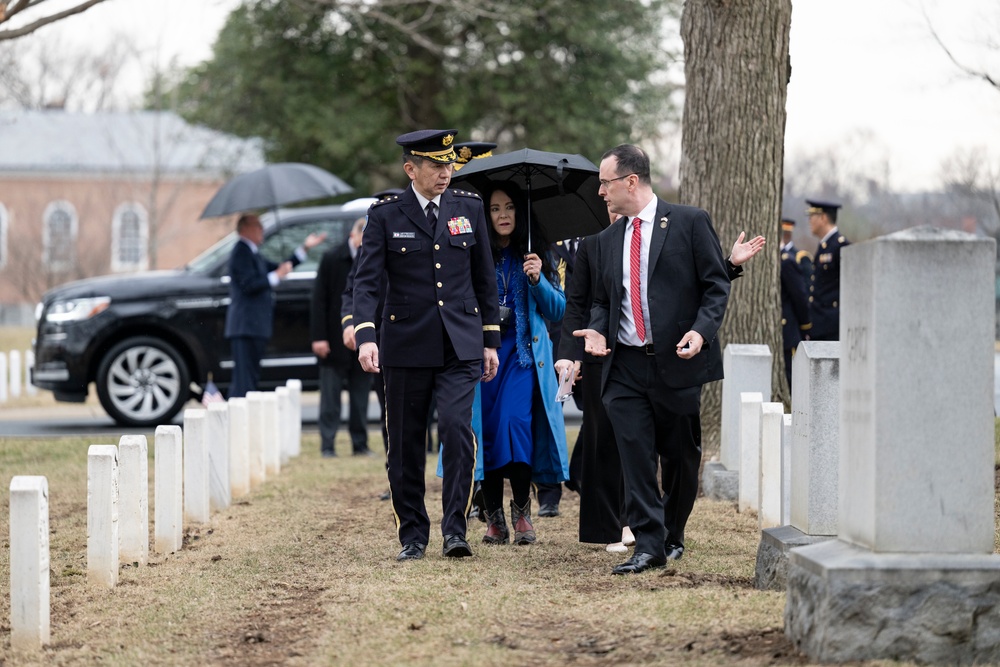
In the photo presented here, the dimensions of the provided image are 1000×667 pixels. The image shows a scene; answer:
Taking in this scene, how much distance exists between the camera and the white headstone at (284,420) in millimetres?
12047

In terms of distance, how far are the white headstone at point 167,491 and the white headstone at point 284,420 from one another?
14.2ft

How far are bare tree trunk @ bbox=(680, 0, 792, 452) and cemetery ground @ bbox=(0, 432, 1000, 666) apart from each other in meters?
2.02

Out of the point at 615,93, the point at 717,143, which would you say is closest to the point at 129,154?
the point at 615,93

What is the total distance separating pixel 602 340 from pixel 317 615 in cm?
181

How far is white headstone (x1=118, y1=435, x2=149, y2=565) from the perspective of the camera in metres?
6.76

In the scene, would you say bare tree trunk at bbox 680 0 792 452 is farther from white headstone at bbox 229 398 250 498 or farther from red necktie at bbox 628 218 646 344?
red necktie at bbox 628 218 646 344

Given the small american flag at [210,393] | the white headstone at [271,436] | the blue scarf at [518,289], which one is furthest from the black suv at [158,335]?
the blue scarf at [518,289]

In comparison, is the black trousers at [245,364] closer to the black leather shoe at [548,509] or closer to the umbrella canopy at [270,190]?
the umbrella canopy at [270,190]

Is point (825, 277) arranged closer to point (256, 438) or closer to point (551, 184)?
point (256, 438)

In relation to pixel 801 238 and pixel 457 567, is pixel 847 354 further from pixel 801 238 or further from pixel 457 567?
pixel 801 238

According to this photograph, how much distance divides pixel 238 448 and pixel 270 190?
4.29 metres

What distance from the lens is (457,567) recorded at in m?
6.65

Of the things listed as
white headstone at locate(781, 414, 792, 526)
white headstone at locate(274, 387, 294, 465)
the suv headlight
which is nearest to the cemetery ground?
white headstone at locate(781, 414, 792, 526)

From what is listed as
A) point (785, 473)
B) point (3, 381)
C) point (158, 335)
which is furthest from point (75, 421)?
point (785, 473)
